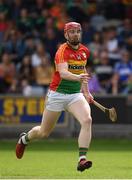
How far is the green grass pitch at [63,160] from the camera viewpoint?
1195cm

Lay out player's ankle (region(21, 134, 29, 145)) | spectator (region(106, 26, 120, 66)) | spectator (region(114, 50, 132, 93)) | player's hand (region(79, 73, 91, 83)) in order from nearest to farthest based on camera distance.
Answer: player's hand (region(79, 73, 91, 83))
player's ankle (region(21, 134, 29, 145))
spectator (region(114, 50, 132, 93))
spectator (region(106, 26, 120, 66))

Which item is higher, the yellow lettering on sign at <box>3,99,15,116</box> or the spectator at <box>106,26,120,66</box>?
the spectator at <box>106,26,120,66</box>

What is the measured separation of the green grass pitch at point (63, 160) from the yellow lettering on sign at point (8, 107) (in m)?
0.83

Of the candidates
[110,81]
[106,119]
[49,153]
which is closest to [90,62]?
[110,81]

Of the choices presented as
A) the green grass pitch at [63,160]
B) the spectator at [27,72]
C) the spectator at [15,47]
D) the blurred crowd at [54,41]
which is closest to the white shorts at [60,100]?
the green grass pitch at [63,160]

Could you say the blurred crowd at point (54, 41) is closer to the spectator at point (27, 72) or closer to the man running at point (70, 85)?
the spectator at point (27, 72)

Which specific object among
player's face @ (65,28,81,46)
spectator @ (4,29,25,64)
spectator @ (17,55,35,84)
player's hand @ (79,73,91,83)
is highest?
player's face @ (65,28,81,46)

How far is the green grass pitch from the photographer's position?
39.2 ft

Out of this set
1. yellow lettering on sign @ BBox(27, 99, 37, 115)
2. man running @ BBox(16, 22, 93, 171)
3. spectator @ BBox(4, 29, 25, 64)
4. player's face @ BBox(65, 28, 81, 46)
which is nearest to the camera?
man running @ BBox(16, 22, 93, 171)

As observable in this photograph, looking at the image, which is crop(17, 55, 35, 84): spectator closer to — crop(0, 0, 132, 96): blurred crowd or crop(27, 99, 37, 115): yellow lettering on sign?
crop(0, 0, 132, 96): blurred crowd

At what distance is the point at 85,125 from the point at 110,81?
944 centimetres

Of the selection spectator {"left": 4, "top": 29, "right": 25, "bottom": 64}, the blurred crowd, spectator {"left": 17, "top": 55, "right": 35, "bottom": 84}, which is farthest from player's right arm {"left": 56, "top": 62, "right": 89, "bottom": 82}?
spectator {"left": 4, "top": 29, "right": 25, "bottom": 64}

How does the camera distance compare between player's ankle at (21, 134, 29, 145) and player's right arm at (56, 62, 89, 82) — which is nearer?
player's right arm at (56, 62, 89, 82)

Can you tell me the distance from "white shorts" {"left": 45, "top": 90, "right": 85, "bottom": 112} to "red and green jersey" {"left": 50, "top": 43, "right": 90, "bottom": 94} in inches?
2.7
